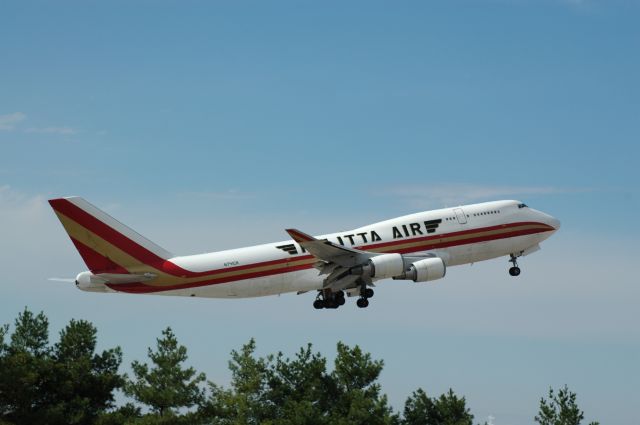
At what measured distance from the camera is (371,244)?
80.6m

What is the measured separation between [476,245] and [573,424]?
40.8m

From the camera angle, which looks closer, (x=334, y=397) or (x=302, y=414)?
(x=302, y=414)

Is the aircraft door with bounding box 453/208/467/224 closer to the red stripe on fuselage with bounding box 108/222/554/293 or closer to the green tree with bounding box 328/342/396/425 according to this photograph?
the red stripe on fuselage with bounding box 108/222/554/293

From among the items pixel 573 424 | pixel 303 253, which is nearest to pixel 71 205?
pixel 303 253

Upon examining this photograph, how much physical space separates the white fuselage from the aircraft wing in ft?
3.48

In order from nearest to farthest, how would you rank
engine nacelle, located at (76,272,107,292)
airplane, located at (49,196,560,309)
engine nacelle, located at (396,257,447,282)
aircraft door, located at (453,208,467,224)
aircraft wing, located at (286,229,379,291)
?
1. aircraft wing, located at (286,229,379,291)
2. engine nacelle, located at (76,272,107,292)
3. airplane, located at (49,196,560,309)
4. engine nacelle, located at (396,257,447,282)
5. aircraft door, located at (453,208,467,224)

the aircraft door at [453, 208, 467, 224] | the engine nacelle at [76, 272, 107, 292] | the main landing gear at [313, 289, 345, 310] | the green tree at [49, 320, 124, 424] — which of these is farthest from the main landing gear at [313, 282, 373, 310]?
the green tree at [49, 320, 124, 424]

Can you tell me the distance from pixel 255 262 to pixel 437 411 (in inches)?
1452

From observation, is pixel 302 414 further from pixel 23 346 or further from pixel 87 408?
pixel 23 346

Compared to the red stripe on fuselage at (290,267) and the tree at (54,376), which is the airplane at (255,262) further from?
the tree at (54,376)

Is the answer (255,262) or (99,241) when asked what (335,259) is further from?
(99,241)

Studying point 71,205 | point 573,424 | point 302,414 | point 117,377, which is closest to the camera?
point 71,205

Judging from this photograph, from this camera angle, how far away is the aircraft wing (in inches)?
2982

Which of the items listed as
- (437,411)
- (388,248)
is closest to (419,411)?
(437,411)
